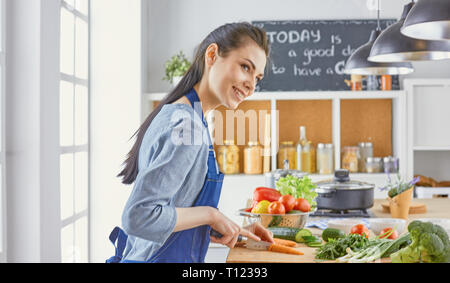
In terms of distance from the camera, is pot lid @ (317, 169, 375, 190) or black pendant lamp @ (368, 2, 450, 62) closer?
black pendant lamp @ (368, 2, 450, 62)

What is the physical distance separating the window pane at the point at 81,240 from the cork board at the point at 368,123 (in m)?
1.55

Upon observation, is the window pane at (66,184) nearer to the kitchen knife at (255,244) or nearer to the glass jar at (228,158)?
the glass jar at (228,158)

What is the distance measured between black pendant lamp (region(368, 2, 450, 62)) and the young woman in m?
0.72

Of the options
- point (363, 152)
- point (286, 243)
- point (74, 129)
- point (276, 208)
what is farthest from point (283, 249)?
point (363, 152)

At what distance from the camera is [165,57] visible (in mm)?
2879

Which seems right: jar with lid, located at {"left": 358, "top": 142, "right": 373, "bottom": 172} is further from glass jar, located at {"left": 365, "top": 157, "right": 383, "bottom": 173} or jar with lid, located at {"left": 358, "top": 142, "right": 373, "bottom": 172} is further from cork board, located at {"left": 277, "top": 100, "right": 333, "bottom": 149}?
cork board, located at {"left": 277, "top": 100, "right": 333, "bottom": 149}

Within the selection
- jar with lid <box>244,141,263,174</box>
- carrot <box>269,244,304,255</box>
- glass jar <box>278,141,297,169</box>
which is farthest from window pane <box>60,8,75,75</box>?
carrot <box>269,244,304,255</box>

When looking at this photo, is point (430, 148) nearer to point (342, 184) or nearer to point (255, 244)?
point (342, 184)

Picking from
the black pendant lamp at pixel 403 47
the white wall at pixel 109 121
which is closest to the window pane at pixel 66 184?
the white wall at pixel 109 121

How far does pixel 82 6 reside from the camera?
2438 millimetres

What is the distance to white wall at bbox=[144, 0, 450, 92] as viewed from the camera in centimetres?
286

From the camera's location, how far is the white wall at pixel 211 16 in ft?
9.37

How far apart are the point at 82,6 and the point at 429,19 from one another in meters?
1.84

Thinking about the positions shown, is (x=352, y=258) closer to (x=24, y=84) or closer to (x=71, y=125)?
(x=24, y=84)
